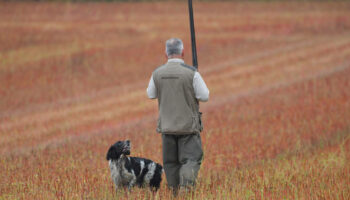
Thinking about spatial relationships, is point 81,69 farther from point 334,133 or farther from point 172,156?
point 172,156

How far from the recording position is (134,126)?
44.4 ft

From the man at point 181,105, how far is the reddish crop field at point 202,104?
1.33 feet

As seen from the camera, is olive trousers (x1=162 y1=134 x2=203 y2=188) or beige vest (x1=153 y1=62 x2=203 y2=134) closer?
beige vest (x1=153 y1=62 x2=203 y2=134)

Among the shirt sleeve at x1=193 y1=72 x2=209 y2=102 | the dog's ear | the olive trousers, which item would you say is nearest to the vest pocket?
the olive trousers

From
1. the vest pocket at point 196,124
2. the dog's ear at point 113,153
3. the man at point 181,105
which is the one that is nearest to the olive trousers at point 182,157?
the man at point 181,105

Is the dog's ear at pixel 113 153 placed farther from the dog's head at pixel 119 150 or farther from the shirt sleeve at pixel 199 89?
the shirt sleeve at pixel 199 89

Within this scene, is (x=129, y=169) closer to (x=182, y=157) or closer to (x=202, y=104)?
(x=182, y=157)

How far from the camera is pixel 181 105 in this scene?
661cm

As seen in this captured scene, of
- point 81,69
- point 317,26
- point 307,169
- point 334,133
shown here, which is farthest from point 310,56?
point 307,169

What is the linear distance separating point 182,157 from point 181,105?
69 cm

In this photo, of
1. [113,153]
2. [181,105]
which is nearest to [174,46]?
[181,105]

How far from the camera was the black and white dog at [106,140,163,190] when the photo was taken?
21.7 feet

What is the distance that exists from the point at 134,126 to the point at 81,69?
39.3 feet

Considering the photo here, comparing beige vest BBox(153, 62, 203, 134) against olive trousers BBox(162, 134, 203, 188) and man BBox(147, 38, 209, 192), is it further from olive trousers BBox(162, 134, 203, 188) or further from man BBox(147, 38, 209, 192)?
olive trousers BBox(162, 134, 203, 188)
